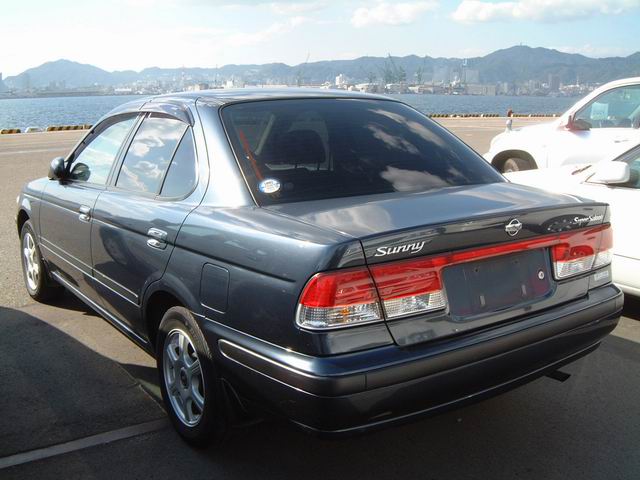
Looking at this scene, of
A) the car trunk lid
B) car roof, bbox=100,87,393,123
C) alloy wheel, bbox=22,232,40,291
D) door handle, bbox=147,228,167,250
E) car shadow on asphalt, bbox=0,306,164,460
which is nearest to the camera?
the car trunk lid

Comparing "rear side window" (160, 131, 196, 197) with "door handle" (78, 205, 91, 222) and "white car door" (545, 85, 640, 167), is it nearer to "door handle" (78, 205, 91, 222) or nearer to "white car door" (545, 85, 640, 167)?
"door handle" (78, 205, 91, 222)

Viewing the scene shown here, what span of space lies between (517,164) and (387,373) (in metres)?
7.05

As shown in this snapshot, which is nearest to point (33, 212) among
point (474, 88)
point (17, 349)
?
point (17, 349)

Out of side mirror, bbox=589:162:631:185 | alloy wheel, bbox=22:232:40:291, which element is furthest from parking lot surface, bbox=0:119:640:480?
side mirror, bbox=589:162:631:185

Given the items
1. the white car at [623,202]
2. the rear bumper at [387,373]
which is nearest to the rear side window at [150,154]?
the rear bumper at [387,373]

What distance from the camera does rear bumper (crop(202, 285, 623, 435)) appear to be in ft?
7.88

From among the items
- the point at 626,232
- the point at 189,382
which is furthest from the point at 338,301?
the point at 626,232

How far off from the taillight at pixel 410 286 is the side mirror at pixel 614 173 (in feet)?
9.86

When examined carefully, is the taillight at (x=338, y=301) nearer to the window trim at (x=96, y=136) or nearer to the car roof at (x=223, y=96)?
the car roof at (x=223, y=96)

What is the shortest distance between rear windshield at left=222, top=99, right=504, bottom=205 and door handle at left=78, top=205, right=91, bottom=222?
4.23 feet

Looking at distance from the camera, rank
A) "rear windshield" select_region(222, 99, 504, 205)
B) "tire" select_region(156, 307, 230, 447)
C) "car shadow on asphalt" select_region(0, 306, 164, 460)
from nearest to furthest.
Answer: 1. "tire" select_region(156, 307, 230, 447)
2. "rear windshield" select_region(222, 99, 504, 205)
3. "car shadow on asphalt" select_region(0, 306, 164, 460)

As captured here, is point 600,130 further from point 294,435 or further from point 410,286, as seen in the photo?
point 410,286

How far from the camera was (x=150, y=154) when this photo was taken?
3.77m

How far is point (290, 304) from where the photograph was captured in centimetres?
249
